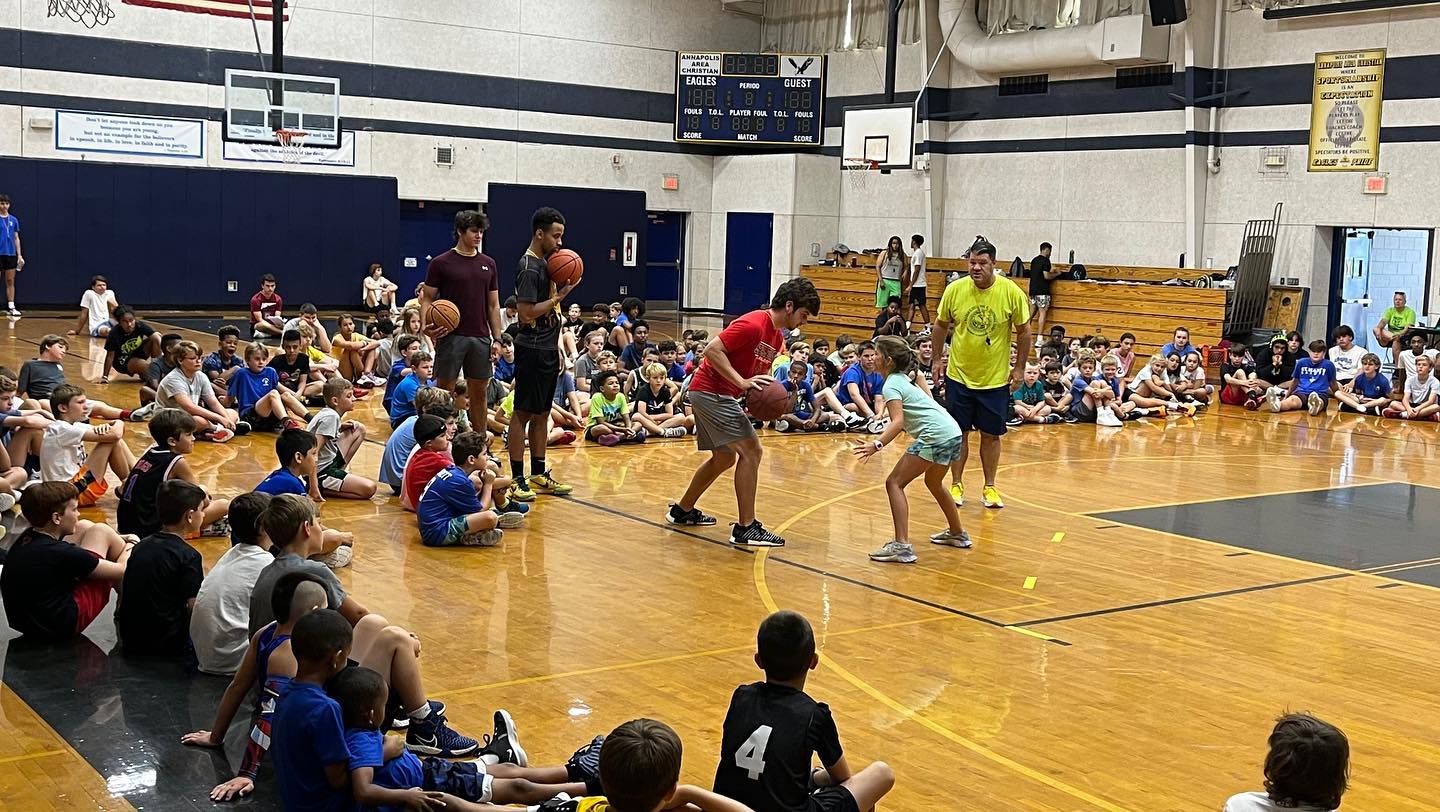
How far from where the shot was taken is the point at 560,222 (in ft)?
33.9

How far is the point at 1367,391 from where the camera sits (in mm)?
19359

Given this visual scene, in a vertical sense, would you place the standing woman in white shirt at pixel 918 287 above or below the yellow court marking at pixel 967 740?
above

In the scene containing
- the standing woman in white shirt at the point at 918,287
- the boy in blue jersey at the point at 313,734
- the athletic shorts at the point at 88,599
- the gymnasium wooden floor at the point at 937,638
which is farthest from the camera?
the standing woman in white shirt at the point at 918,287

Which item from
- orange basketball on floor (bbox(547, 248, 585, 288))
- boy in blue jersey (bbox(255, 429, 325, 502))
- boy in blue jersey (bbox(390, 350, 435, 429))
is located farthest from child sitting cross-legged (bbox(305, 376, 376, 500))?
boy in blue jersey (bbox(255, 429, 325, 502))

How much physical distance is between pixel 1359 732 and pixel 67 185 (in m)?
25.4

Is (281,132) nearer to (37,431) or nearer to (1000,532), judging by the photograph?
(37,431)

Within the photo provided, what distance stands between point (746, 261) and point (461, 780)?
1131 inches

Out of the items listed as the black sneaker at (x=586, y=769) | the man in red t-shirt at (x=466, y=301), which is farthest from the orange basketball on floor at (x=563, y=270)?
the black sneaker at (x=586, y=769)

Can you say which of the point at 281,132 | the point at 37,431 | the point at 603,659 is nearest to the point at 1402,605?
the point at 603,659

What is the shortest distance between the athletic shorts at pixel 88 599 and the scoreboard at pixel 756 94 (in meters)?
26.4

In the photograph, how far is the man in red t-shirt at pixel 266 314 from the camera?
71.3 feet

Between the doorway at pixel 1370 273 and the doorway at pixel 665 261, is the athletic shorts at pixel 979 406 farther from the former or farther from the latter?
the doorway at pixel 665 261

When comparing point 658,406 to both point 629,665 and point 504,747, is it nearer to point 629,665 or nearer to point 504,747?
point 629,665

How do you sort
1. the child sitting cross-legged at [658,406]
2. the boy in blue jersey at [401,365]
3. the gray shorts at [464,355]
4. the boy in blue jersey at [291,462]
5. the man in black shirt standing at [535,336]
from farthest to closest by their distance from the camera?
the child sitting cross-legged at [658,406] < the boy in blue jersey at [401,365] < the gray shorts at [464,355] < the man in black shirt standing at [535,336] < the boy in blue jersey at [291,462]
